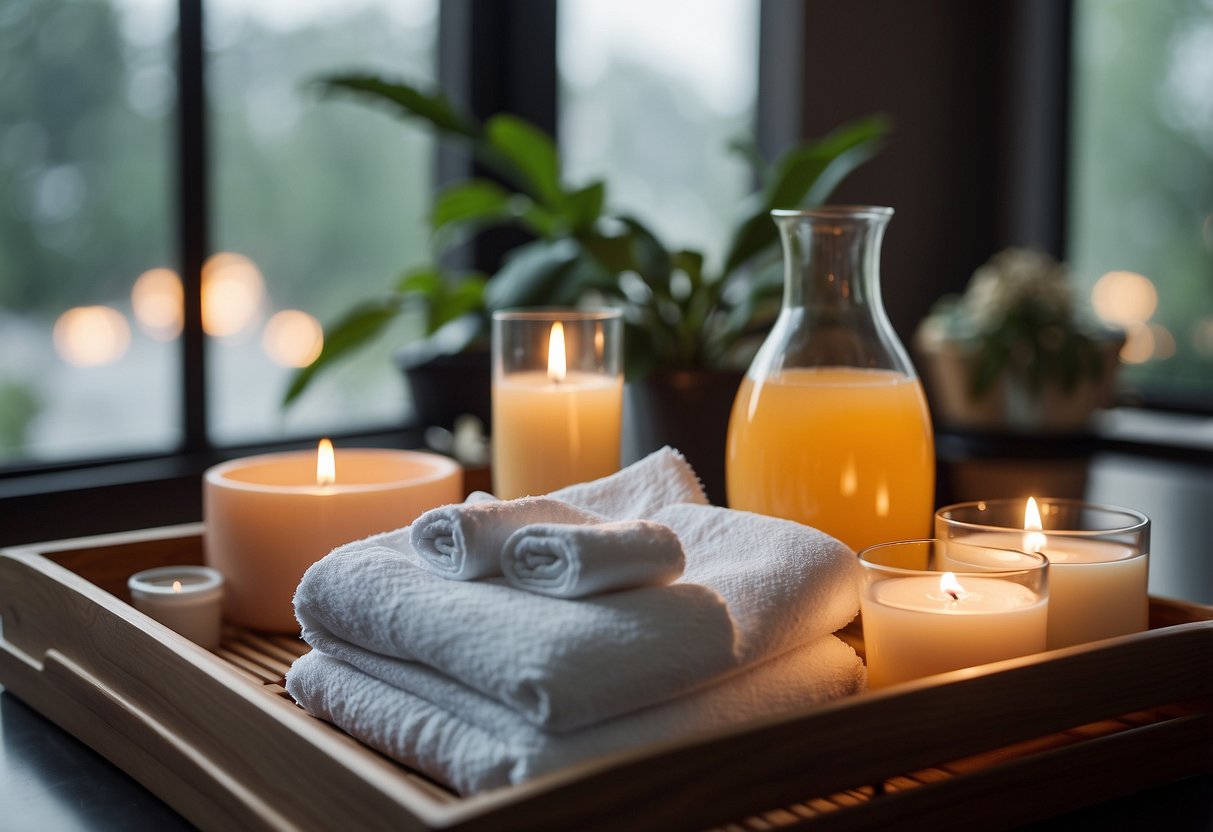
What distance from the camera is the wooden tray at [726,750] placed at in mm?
396

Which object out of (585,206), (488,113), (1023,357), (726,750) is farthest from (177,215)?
(726,750)

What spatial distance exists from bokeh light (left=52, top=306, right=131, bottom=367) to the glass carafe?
3.54 feet

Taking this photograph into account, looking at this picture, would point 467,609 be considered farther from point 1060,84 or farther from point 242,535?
point 1060,84

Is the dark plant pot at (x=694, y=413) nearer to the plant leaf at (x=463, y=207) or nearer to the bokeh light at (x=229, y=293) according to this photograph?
the plant leaf at (x=463, y=207)

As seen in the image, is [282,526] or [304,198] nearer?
[282,526]

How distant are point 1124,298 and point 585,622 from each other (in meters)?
1.96

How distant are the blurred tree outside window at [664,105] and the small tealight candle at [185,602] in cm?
135

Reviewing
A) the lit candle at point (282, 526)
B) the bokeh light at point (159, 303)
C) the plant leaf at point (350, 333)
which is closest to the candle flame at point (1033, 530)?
the lit candle at point (282, 526)

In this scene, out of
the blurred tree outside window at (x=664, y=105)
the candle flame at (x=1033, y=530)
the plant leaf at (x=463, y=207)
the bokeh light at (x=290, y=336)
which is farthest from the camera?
the blurred tree outside window at (x=664, y=105)

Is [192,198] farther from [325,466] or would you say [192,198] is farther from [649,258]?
[325,466]

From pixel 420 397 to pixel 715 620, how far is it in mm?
860

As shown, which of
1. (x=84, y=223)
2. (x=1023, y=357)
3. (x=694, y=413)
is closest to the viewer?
(x=694, y=413)

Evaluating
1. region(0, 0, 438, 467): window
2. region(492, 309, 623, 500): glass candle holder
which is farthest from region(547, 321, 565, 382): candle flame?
region(0, 0, 438, 467): window

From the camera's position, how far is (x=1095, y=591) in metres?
0.59
